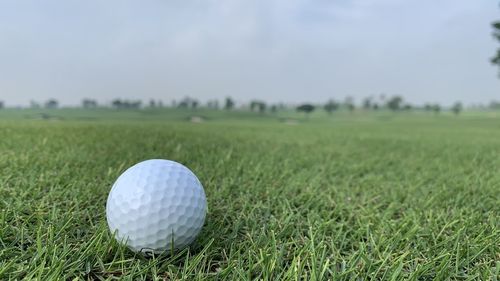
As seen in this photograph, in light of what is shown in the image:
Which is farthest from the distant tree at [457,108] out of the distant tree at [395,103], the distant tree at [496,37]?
the distant tree at [496,37]

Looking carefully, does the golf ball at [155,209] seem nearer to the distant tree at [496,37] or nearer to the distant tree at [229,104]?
the distant tree at [496,37]

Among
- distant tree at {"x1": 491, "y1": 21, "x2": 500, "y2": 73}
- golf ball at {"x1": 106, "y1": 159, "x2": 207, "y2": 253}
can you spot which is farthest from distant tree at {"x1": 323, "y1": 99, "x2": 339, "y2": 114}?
golf ball at {"x1": 106, "y1": 159, "x2": 207, "y2": 253}

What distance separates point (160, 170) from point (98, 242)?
1.54 feet

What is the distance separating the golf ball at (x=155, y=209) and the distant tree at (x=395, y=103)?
245 feet

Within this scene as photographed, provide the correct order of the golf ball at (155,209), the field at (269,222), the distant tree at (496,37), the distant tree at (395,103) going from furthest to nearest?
the distant tree at (395,103) < the distant tree at (496,37) < the golf ball at (155,209) < the field at (269,222)

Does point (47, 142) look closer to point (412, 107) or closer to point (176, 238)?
point (176, 238)

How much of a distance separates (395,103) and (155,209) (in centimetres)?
7542

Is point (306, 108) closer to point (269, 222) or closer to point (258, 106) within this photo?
point (258, 106)

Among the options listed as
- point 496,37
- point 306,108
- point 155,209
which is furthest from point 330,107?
point 155,209

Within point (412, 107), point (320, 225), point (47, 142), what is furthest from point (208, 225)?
point (412, 107)

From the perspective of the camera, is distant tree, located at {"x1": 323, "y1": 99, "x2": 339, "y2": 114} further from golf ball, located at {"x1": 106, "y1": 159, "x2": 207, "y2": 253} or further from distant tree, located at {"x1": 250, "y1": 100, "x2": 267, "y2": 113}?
golf ball, located at {"x1": 106, "y1": 159, "x2": 207, "y2": 253}

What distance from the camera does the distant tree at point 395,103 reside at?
69.7 metres

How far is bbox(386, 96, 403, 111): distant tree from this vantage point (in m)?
69.7

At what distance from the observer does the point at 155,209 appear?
64.3 inches
